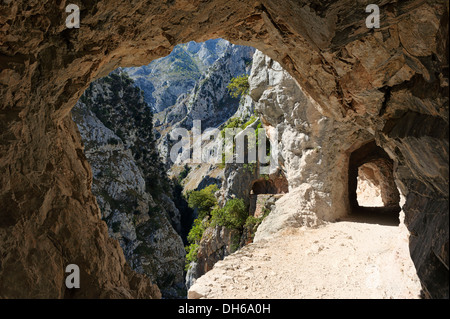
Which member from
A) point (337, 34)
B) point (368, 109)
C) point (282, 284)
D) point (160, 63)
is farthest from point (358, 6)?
point (160, 63)

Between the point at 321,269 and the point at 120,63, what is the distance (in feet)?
22.3

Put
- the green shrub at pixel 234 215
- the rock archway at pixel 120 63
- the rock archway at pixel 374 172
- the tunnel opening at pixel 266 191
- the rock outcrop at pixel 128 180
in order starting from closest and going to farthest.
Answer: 1. the rock archway at pixel 120 63
2. the rock archway at pixel 374 172
3. the tunnel opening at pixel 266 191
4. the green shrub at pixel 234 215
5. the rock outcrop at pixel 128 180

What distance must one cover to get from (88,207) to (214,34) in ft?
16.5

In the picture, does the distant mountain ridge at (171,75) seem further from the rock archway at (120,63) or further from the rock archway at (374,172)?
→ the rock archway at (120,63)

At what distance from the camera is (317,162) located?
37.2 feet

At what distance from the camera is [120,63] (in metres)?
6.37

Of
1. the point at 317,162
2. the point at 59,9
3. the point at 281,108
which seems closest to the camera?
the point at 59,9

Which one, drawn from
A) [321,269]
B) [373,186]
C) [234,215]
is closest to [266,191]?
[234,215]

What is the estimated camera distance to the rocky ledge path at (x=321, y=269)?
17.2 ft

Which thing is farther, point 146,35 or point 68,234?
point 146,35

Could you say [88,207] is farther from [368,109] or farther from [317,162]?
[317,162]

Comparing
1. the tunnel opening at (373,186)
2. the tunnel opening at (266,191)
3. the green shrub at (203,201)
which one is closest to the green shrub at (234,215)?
the tunnel opening at (266,191)

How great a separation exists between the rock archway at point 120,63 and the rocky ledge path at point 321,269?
2.94 feet

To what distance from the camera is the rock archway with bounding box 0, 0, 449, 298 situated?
3652 mm
